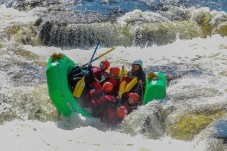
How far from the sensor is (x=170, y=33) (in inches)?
634

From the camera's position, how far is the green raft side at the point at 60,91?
9094mm

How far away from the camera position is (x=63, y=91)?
30.0 feet

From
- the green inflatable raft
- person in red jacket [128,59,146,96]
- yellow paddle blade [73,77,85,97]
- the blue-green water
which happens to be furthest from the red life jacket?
the blue-green water

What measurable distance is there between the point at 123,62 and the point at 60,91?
546 centimetres

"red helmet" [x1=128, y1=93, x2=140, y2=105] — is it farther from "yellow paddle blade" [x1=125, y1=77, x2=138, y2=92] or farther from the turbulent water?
"yellow paddle blade" [x1=125, y1=77, x2=138, y2=92]

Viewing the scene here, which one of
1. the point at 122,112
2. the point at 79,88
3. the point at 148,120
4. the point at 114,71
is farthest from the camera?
the point at 114,71

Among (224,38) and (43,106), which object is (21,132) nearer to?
(43,106)

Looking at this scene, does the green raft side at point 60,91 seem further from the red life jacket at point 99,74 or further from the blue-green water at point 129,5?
the blue-green water at point 129,5

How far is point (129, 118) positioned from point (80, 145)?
57.0 inches

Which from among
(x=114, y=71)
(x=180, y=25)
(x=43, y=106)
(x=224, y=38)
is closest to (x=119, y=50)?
(x=180, y=25)

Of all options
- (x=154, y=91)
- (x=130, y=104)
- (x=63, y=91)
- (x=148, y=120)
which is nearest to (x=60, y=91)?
(x=63, y=91)

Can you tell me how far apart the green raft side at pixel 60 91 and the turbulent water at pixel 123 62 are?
0.21 metres

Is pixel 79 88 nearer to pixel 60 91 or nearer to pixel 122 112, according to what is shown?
pixel 60 91

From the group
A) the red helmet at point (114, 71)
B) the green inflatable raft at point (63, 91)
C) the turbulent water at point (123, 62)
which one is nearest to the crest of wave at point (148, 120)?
the turbulent water at point (123, 62)
